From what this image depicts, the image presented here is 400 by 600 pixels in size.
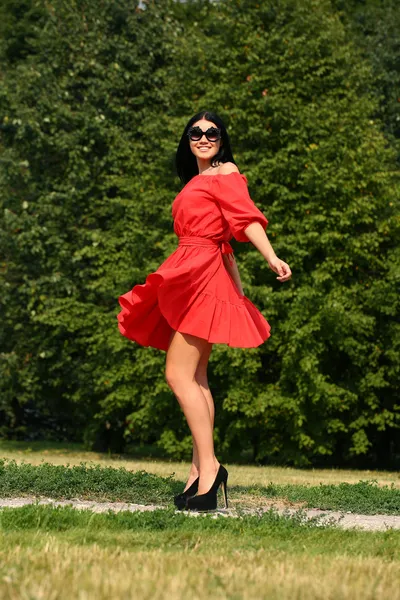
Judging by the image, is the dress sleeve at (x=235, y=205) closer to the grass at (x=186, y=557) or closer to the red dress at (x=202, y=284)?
the red dress at (x=202, y=284)

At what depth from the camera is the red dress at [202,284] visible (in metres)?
5.55

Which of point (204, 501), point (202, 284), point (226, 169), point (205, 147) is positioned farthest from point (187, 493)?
point (205, 147)

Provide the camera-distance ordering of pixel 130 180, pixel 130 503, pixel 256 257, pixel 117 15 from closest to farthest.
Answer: pixel 130 503, pixel 256 257, pixel 130 180, pixel 117 15

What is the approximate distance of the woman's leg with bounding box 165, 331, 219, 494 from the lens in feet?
18.4

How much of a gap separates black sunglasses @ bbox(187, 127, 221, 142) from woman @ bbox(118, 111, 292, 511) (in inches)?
8.6

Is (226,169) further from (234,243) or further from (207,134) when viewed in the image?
(234,243)

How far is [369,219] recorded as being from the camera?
698 inches

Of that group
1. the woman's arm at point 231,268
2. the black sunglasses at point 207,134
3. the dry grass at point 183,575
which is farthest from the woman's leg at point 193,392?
the dry grass at point 183,575

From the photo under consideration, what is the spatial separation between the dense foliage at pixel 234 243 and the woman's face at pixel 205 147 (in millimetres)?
10614

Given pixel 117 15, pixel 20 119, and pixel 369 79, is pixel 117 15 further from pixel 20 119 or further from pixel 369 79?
pixel 369 79

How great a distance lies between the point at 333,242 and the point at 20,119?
22.5 feet

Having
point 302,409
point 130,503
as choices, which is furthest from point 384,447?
point 130,503

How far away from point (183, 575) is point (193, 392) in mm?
2367

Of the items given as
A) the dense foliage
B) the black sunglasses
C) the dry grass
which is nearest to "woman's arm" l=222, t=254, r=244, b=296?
the black sunglasses
